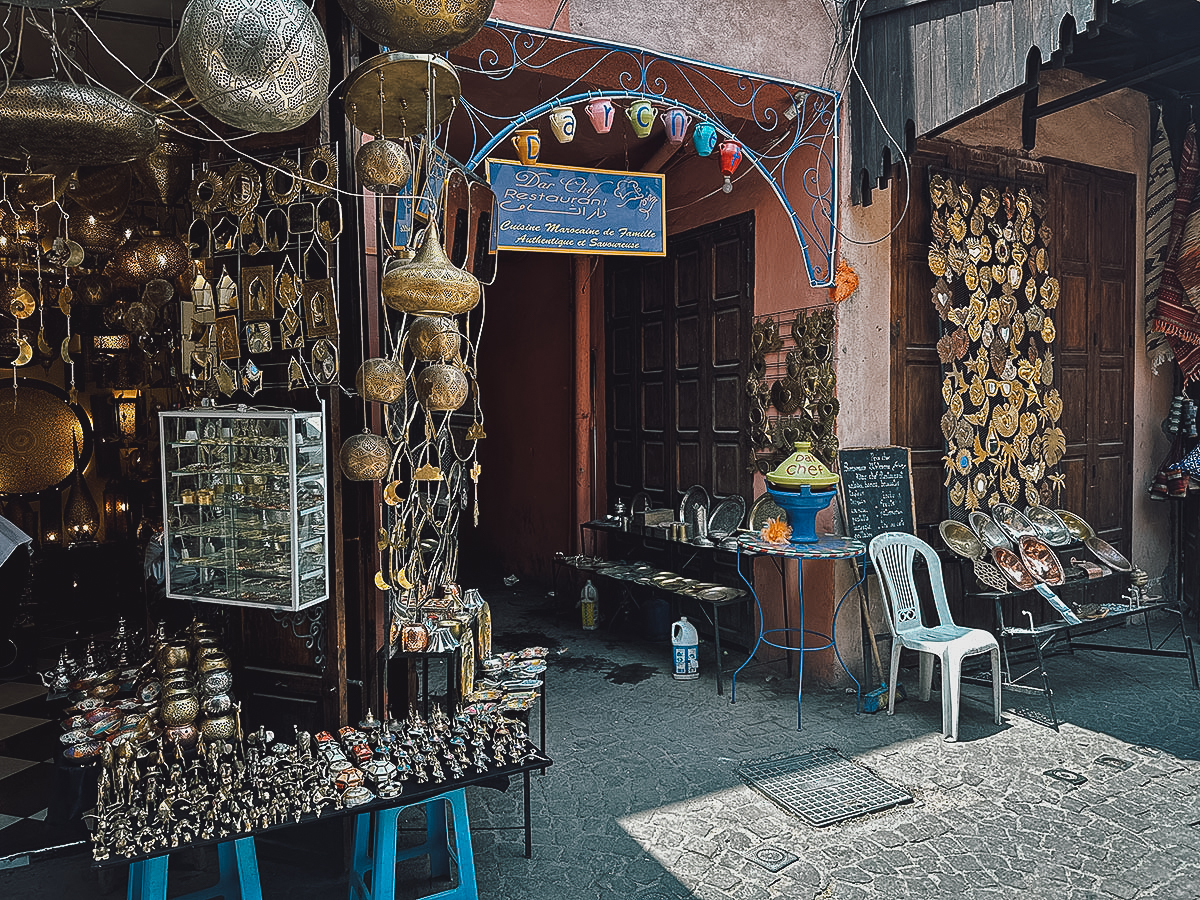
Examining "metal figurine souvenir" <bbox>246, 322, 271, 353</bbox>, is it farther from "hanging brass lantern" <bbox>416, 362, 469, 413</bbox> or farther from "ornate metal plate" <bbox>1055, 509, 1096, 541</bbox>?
"ornate metal plate" <bbox>1055, 509, 1096, 541</bbox>

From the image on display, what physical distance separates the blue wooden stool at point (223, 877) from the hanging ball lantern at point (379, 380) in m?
1.64

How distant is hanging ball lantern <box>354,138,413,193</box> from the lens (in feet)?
10.6

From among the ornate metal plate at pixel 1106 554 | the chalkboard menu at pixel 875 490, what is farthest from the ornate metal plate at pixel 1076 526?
the chalkboard menu at pixel 875 490

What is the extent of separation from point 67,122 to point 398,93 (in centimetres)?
108

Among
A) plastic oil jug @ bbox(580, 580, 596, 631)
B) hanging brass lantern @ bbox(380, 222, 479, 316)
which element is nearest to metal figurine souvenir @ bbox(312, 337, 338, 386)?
hanging brass lantern @ bbox(380, 222, 479, 316)

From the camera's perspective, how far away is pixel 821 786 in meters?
4.17

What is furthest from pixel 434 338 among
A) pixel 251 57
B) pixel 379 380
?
pixel 251 57

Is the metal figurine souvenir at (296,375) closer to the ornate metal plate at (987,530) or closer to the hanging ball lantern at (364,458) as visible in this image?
the hanging ball lantern at (364,458)

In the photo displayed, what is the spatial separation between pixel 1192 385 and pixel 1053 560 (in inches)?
106

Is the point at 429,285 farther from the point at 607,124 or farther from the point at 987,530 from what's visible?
the point at 987,530

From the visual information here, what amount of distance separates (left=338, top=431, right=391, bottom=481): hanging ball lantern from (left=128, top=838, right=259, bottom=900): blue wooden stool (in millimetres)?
1345

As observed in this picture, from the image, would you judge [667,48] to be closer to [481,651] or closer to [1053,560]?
[481,651]

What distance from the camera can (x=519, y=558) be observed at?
30.5 feet

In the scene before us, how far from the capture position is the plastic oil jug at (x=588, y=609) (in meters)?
7.29
